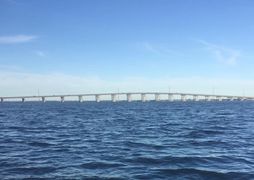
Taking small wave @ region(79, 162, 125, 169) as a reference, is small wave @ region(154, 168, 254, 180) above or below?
below

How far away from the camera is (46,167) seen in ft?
68.4

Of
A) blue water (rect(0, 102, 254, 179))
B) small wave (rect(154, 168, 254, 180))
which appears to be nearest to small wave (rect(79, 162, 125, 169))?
blue water (rect(0, 102, 254, 179))

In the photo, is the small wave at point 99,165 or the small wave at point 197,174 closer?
the small wave at point 197,174

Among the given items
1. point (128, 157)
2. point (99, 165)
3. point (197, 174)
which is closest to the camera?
point (197, 174)

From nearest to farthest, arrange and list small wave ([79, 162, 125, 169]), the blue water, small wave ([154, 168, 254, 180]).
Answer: small wave ([154, 168, 254, 180]), the blue water, small wave ([79, 162, 125, 169])

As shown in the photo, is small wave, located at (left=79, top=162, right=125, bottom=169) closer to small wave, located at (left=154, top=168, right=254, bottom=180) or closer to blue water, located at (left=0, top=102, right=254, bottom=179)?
blue water, located at (left=0, top=102, right=254, bottom=179)

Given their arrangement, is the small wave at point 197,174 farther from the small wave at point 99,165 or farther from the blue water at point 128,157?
the small wave at point 99,165

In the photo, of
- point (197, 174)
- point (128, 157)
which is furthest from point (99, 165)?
point (197, 174)

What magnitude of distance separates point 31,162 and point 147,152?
274 inches

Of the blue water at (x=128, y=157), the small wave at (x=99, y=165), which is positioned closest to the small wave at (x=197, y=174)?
the blue water at (x=128, y=157)

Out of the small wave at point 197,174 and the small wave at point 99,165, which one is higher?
the small wave at point 99,165

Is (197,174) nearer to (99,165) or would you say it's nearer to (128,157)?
(99,165)

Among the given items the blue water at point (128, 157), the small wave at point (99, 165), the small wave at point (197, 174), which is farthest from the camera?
the small wave at point (99, 165)

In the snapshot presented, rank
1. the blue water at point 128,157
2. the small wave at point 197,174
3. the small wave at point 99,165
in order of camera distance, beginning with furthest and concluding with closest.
Answer: the small wave at point 99,165 → the blue water at point 128,157 → the small wave at point 197,174
